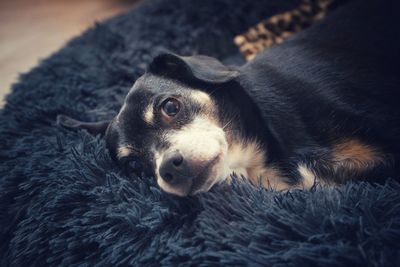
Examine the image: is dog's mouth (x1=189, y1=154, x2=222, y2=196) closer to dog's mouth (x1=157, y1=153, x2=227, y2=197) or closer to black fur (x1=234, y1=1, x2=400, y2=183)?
dog's mouth (x1=157, y1=153, x2=227, y2=197)

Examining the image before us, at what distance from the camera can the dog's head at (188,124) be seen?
4.88 feet

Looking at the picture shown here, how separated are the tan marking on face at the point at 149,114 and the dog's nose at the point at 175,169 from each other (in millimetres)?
271

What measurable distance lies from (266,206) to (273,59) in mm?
875

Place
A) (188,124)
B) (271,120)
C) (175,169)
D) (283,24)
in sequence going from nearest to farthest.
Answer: (175,169) → (188,124) → (271,120) → (283,24)

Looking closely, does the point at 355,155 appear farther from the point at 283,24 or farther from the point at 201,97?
the point at 283,24

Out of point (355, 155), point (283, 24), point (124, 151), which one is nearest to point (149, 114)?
point (124, 151)

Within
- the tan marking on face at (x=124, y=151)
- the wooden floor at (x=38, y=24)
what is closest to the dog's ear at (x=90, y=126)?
the tan marking on face at (x=124, y=151)

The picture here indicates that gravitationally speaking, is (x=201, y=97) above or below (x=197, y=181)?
above

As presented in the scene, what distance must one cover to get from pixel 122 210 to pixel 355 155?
985mm

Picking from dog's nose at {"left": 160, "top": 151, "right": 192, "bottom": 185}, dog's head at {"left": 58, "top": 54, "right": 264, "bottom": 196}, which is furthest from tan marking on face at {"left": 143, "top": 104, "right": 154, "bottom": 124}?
dog's nose at {"left": 160, "top": 151, "right": 192, "bottom": 185}

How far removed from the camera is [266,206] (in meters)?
1.37

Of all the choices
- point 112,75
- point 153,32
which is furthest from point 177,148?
point 153,32

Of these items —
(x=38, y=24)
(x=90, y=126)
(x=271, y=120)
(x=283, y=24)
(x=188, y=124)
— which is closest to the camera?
(x=188, y=124)

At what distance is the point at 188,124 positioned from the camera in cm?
162
